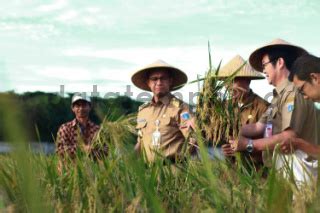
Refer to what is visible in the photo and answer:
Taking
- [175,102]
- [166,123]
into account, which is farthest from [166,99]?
[166,123]

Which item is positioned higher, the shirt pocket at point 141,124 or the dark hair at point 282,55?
the dark hair at point 282,55

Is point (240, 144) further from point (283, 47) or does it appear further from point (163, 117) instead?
point (163, 117)

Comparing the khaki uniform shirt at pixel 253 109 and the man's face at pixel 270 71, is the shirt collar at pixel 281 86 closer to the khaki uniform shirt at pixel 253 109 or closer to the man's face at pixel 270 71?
the man's face at pixel 270 71

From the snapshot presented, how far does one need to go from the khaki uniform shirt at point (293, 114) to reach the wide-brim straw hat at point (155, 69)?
1.59 meters

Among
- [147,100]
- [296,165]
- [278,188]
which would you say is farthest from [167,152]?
[278,188]

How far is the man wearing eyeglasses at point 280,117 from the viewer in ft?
8.98

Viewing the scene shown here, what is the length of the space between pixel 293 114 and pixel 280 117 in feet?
0.51

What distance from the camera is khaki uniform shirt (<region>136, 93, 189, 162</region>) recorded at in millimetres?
4035

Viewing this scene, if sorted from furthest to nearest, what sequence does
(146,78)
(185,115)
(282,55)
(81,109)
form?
(81,109)
(146,78)
(185,115)
(282,55)

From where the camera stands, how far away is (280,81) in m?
3.08

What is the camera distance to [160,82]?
430cm

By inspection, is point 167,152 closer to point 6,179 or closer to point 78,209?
point 6,179

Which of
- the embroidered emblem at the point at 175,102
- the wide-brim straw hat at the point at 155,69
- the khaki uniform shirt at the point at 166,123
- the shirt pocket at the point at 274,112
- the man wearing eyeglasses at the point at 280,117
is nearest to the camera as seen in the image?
the man wearing eyeglasses at the point at 280,117

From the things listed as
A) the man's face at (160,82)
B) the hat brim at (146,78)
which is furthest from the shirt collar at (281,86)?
the hat brim at (146,78)
